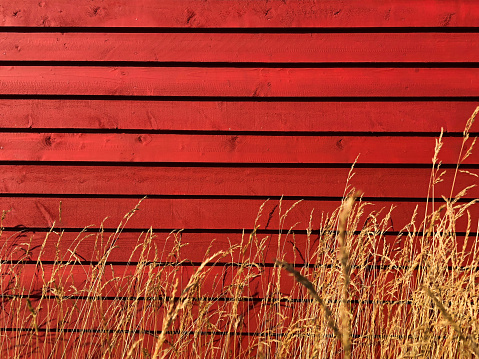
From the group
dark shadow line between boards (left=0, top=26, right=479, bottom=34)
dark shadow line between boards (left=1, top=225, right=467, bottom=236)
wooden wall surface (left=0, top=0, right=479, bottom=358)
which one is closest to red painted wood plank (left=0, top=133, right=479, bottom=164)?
wooden wall surface (left=0, top=0, right=479, bottom=358)

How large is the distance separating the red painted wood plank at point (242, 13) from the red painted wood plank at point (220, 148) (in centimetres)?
58

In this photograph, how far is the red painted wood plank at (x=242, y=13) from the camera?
83.7 inches

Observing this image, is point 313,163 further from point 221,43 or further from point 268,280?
point 221,43

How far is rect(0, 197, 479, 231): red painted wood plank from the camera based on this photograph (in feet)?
7.01

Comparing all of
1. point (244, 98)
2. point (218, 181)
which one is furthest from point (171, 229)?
point (244, 98)

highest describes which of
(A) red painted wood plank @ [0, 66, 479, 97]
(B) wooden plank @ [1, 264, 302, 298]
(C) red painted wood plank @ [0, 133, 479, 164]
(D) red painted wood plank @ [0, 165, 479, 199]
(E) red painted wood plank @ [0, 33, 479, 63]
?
(E) red painted wood plank @ [0, 33, 479, 63]

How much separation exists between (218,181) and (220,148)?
0.17 meters

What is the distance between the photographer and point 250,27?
2.14 meters

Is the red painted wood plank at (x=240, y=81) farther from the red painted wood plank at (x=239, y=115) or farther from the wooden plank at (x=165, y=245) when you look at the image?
the wooden plank at (x=165, y=245)

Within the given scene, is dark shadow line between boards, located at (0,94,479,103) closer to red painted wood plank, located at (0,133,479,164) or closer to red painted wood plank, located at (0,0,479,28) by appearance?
red painted wood plank, located at (0,133,479,164)

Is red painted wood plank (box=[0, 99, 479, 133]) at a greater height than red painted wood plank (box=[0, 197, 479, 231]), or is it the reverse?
red painted wood plank (box=[0, 99, 479, 133])

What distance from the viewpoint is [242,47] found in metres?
2.15

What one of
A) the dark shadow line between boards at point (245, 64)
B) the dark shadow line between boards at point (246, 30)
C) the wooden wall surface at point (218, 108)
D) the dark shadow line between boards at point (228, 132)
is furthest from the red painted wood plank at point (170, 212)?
the dark shadow line between boards at point (246, 30)

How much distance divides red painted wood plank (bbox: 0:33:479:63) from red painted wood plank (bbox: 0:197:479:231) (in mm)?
732
